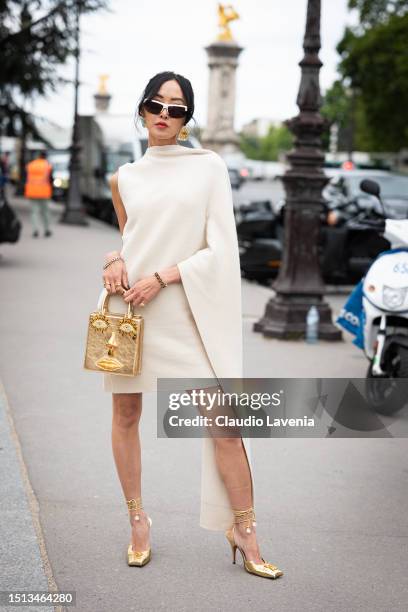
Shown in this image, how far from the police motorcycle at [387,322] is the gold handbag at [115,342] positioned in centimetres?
304

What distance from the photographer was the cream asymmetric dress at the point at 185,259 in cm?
379

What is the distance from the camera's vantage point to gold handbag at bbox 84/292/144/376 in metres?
3.79

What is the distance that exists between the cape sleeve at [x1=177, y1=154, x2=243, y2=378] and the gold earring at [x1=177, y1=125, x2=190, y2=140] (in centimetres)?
20

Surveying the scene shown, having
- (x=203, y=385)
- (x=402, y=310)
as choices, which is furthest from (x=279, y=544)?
(x=402, y=310)

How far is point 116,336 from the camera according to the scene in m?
3.81

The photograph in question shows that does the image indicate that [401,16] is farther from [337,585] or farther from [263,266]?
[337,585]

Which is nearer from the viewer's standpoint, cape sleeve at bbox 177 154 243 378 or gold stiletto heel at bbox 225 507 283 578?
cape sleeve at bbox 177 154 243 378

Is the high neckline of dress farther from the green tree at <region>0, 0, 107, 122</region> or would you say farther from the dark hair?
the green tree at <region>0, 0, 107, 122</region>

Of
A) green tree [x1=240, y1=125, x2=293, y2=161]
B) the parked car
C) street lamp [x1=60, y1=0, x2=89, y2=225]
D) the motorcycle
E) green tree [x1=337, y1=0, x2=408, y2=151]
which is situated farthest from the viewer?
green tree [x1=240, y1=125, x2=293, y2=161]

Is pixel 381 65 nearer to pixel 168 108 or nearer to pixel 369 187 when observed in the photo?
pixel 369 187

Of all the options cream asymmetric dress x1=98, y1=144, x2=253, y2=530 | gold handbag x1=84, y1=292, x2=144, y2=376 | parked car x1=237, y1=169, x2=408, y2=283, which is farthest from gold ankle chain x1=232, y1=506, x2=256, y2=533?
parked car x1=237, y1=169, x2=408, y2=283

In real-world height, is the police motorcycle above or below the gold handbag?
below

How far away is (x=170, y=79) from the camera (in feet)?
12.6

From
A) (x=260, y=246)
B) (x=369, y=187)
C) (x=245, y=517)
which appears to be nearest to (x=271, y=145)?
(x=260, y=246)
